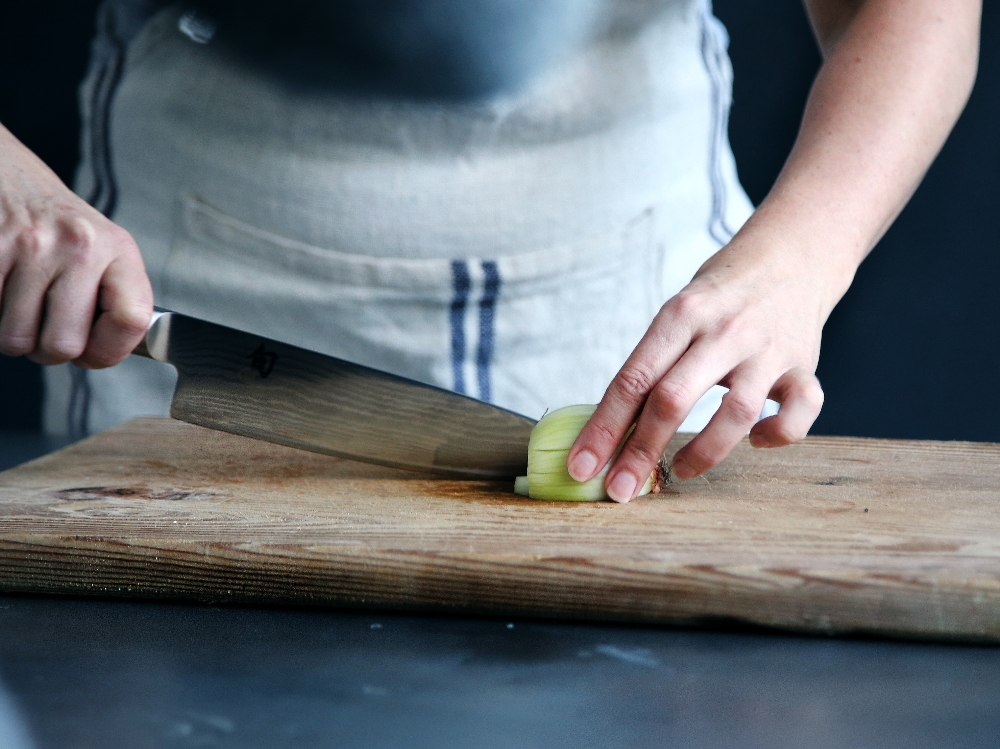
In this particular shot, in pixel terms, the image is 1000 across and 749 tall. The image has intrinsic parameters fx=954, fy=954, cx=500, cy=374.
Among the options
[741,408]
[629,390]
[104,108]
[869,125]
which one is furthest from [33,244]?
[869,125]

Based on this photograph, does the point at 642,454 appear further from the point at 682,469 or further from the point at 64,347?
the point at 64,347

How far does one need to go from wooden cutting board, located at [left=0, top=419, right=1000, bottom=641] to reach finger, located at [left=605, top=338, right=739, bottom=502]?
3 cm

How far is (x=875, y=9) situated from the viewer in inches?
44.4

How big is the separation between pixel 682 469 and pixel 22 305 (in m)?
0.64

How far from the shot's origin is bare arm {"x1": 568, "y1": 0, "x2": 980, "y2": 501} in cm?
87

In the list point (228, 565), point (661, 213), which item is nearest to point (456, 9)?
point (661, 213)

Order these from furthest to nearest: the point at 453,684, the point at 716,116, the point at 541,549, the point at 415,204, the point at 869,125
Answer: the point at 716,116
the point at 415,204
the point at 869,125
the point at 541,549
the point at 453,684

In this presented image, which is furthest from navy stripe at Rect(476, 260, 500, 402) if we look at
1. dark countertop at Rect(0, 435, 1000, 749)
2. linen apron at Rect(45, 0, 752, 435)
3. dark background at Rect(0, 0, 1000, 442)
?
dark background at Rect(0, 0, 1000, 442)

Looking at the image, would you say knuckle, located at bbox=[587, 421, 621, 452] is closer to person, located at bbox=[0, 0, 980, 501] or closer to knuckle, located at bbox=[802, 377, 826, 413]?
knuckle, located at bbox=[802, 377, 826, 413]

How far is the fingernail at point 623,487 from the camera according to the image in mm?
861

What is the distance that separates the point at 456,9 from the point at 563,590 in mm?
739

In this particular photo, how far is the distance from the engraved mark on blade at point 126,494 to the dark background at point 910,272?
1.60 metres

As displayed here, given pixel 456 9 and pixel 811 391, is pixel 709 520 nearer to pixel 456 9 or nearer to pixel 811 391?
pixel 811 391

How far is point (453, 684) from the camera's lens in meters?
0.60
